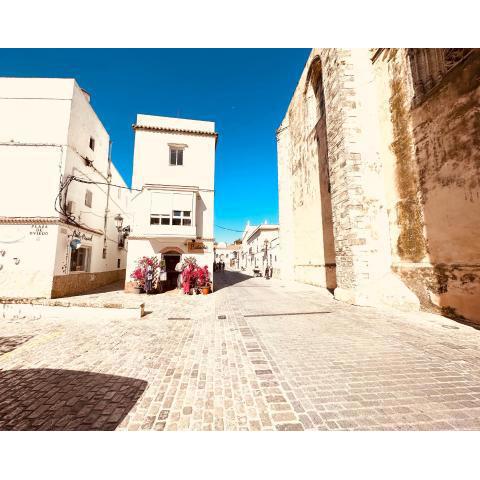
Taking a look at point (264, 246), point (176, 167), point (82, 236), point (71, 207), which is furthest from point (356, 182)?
point (264, 246)

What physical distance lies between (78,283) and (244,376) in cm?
1309

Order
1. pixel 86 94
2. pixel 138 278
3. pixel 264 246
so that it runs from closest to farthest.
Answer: pixel 138 278 → pixel 86 94 → pixel 264 246

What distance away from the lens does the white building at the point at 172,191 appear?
1297 centimetres

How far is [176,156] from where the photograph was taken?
14.4 m

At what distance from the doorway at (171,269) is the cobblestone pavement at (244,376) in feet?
25.7

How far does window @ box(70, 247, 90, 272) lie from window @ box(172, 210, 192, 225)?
5.60 meters

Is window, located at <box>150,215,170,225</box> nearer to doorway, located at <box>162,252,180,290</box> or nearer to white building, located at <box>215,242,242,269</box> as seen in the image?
doorway, located at <box>162,252,180,290</box>

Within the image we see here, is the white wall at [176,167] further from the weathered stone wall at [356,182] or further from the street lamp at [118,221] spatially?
the weathered stone wall at [356,182]

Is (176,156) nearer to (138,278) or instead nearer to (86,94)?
(86,94)

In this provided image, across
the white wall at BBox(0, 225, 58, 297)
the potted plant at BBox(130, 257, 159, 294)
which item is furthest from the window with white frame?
the white wall at BBox(0, 225, 58, 297)

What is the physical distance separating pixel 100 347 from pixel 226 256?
6392 centimetres

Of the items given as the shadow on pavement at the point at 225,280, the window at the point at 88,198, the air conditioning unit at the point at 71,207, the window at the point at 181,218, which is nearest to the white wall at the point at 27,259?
the air conditioning unit at the point at 71,207

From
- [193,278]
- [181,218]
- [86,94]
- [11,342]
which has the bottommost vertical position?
[11,342]
